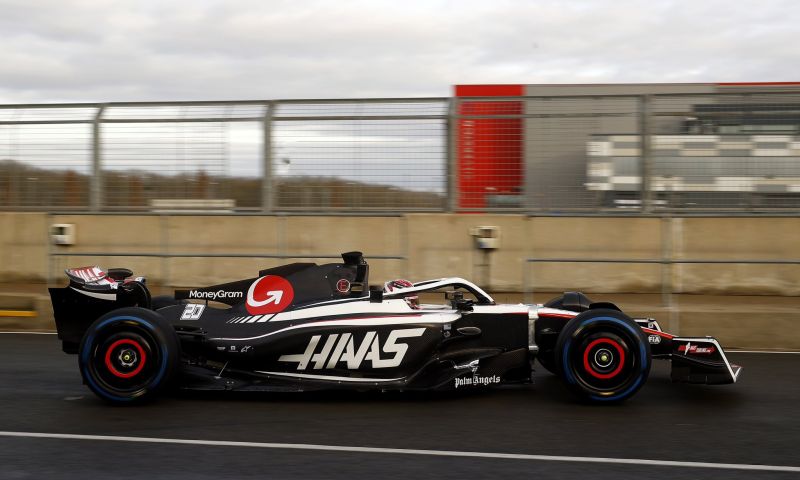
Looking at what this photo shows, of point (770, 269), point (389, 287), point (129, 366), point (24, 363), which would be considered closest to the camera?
point (129, 366)

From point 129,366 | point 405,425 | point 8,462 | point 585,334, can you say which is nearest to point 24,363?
point 129,366

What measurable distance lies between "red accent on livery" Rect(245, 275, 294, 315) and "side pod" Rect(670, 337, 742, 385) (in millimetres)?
3177

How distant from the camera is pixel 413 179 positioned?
1217cm

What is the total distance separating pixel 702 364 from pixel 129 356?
4480mm

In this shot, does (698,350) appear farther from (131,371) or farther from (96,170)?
(96,170)

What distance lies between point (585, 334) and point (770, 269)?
6034mm

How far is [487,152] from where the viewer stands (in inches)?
475

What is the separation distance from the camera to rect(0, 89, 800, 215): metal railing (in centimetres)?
1164

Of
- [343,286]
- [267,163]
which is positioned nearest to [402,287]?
[343,286]

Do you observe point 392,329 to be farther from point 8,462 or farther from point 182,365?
point 8,462

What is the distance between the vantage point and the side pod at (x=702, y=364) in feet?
22.5

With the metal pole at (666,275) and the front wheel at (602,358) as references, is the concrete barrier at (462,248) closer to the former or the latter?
the metal pole at (666,275)

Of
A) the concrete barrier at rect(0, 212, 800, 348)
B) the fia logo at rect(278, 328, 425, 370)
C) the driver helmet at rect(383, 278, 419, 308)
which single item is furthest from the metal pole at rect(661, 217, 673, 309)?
the fia logo at rect(278, 328, 425, 370)

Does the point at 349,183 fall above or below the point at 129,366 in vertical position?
above
